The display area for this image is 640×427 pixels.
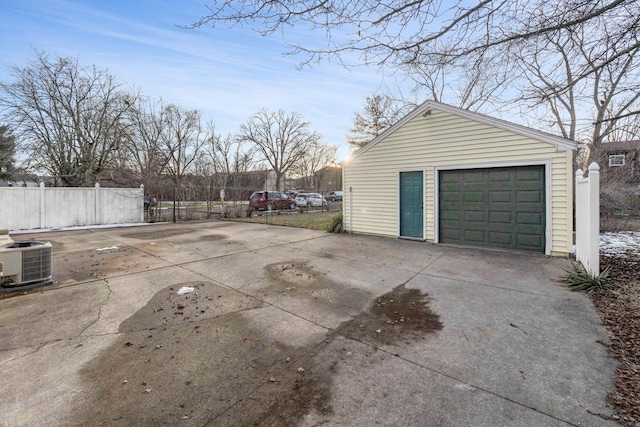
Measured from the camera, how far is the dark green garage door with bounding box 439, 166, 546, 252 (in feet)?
21.7

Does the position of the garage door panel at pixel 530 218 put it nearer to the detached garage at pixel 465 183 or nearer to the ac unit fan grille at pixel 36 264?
the detached garage at pixel 465 183

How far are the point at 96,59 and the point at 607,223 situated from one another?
2363 cm

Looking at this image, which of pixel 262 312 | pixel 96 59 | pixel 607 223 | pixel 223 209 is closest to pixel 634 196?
pixel 607 223

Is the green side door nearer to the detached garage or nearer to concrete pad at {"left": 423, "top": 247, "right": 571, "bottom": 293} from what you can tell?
the detached garage

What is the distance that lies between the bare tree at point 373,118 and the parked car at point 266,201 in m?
8.50

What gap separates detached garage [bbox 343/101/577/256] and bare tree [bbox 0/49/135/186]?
44.4 ft

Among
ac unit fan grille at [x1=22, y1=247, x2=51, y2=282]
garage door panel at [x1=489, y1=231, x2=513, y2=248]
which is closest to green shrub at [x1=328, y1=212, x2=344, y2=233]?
garage door panel at [x1=489, y1=231, x2=513, y2=248]

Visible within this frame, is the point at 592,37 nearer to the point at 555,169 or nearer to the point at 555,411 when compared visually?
the point at 555,169

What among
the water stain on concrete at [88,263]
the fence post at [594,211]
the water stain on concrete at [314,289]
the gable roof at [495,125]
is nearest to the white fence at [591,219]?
the fence post at [594,211]

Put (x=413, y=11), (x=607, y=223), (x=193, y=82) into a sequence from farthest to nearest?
1. (x=607, y=223)
2. (x=193, y=82)
3. (x=413, y=11)

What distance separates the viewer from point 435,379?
2240mm

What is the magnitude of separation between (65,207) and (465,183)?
15060 mm

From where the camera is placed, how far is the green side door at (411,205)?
8.36 meters

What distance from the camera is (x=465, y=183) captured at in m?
7.59
